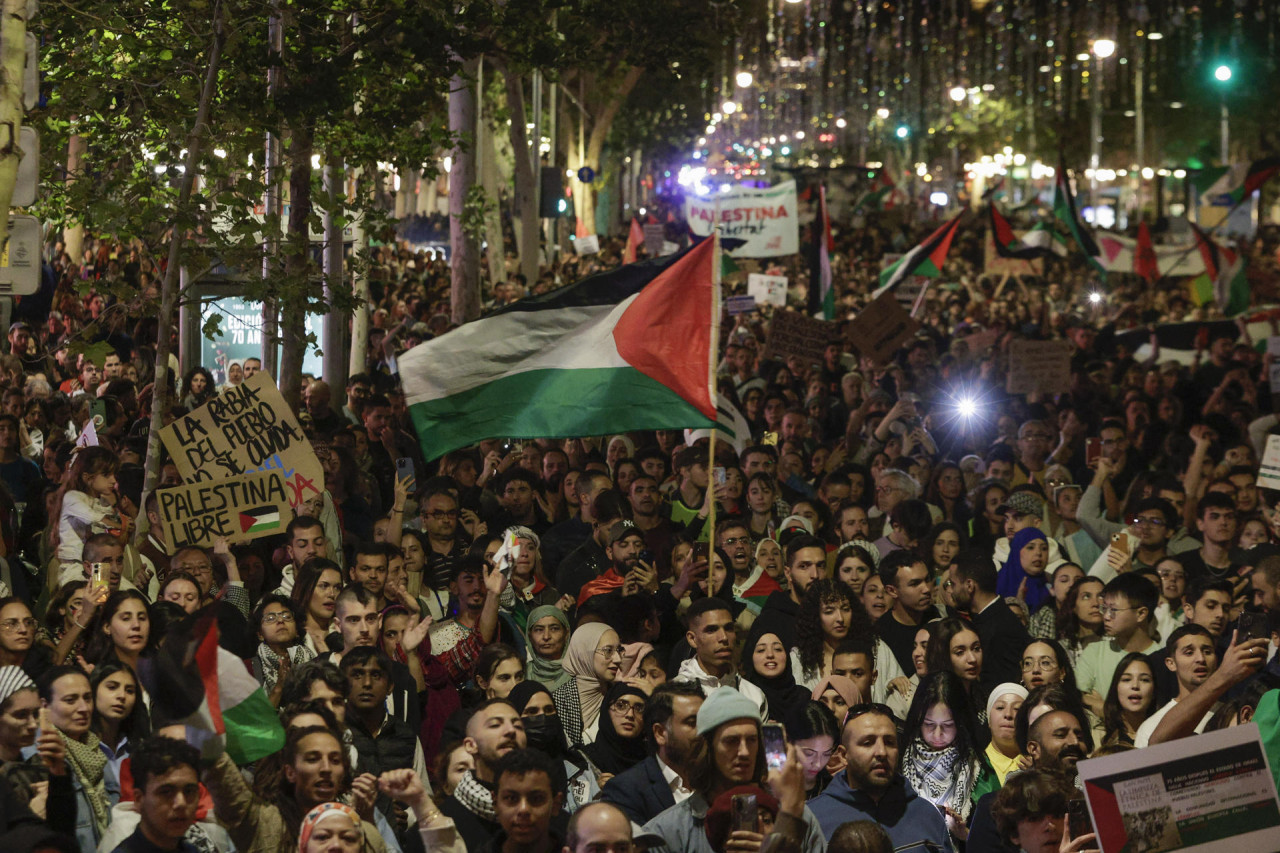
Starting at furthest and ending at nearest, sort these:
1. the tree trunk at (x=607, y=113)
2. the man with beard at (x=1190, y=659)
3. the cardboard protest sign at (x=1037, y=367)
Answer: the tree trunk at (x=607, y=113) < the cardboard protest sign at (x=1037, y=367) < the man with beard at (x=1190, y=659)

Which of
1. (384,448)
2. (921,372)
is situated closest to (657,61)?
(921,372)

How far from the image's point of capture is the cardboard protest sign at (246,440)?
10125 millimetres

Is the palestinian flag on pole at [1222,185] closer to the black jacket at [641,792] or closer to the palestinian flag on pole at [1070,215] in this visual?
the palestinian flag on pole at [1070,215]

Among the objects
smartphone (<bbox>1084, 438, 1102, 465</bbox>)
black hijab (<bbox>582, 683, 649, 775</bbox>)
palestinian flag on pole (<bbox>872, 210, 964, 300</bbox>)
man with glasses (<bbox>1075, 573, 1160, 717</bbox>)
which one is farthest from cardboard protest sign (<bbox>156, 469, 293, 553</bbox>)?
palestinian flag on pole (<bbox>872, 210, 964, 300</bbox>)

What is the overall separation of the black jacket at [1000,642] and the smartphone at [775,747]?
8.12 feet

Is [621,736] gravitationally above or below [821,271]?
below

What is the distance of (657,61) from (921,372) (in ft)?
19.7

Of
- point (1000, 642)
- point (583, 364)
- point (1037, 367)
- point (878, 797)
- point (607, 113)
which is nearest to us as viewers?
point (878, 797)

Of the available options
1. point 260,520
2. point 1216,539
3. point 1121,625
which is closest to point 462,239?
point 260,520

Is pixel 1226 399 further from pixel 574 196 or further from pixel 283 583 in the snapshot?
pixel 574 196

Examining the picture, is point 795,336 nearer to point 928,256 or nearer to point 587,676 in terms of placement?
point 928,256

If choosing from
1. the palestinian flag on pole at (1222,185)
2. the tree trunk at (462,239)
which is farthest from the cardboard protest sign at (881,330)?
the palestinian flag on pole at (1222,185)

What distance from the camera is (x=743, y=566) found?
10078 mm

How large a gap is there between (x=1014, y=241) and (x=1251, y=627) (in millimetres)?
19964
